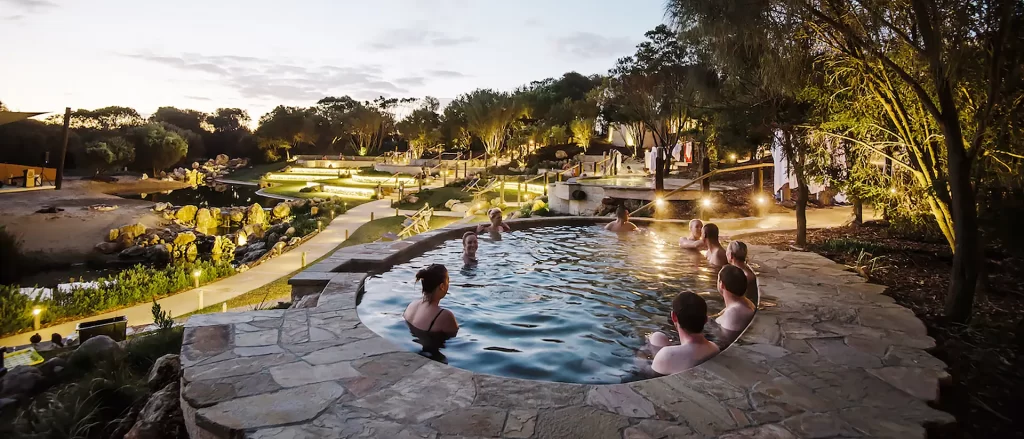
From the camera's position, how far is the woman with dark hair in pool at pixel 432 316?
15.6 feet

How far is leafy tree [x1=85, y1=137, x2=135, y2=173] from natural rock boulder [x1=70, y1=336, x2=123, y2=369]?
51.6 m

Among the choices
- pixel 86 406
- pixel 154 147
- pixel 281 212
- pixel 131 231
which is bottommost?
pixel 131 231

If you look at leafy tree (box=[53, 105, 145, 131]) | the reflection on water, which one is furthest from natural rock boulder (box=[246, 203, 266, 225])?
leafy tree (box=[53, 105, 145, 131])

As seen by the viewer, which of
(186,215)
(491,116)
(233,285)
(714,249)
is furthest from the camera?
(491,116)

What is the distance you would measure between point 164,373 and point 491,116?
1768 inches

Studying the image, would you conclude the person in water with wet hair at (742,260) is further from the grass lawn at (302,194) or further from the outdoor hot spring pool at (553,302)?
the grass lawn at (302,194)

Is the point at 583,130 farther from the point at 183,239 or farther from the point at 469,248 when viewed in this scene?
the point at 469,248

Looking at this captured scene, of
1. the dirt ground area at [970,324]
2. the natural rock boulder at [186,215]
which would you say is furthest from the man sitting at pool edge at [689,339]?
the natural rock boulder at [186,215]

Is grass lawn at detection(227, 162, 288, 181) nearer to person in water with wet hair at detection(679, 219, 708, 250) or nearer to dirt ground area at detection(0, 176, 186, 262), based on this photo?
dirt ground area at detection(0, 176, 186, 262)

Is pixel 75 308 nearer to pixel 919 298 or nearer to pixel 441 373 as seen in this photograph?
pixel 441 373

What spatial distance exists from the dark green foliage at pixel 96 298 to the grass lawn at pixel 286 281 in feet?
5.35

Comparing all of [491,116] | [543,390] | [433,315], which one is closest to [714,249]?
[433,315]

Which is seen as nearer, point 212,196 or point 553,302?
point 553,302

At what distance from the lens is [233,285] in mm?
13688
